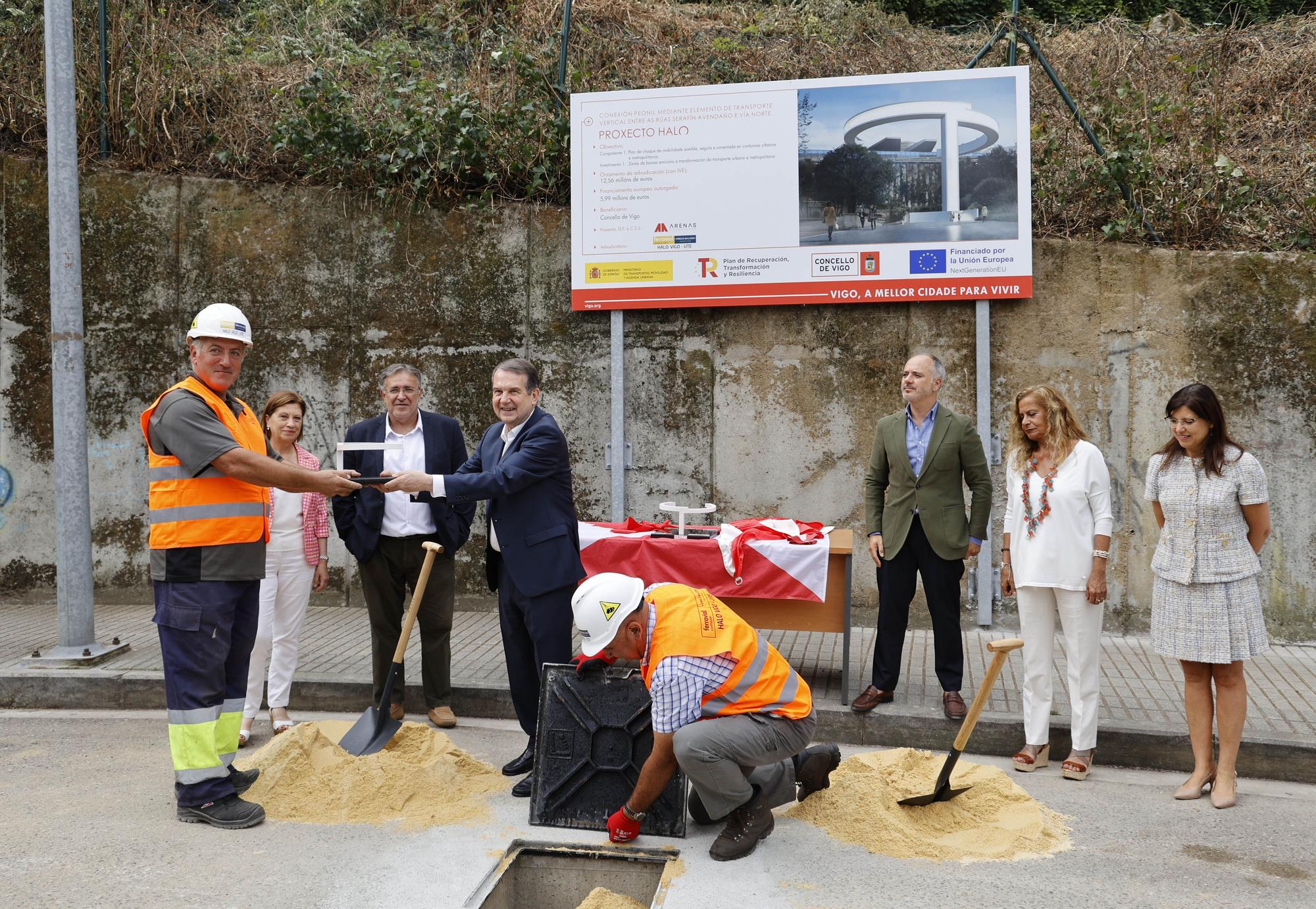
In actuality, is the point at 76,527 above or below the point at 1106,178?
below

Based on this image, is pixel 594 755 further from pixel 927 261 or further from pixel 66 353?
pixel 927 261

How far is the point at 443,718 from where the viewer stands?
5.87 m

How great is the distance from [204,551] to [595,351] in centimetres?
446

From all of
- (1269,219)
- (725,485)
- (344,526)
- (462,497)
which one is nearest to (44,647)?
(344,526)

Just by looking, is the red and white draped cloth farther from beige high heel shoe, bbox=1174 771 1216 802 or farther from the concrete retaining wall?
the concrete retaining wall

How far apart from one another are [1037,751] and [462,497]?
3.12m

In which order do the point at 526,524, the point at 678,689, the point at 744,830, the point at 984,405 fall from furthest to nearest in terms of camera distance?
the point at 984,405 < the point at 526,524 < the point at 744,830 < the point at 678,689

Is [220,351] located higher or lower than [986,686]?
higher

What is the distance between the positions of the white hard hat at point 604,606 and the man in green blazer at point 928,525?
2.29m

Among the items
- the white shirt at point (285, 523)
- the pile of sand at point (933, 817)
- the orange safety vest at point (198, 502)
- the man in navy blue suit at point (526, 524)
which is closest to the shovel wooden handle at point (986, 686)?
the pile of sand at point (933, 817)

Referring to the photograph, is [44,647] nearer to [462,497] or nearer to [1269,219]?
[462,497]

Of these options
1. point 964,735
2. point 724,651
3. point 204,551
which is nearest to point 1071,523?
point 964,735

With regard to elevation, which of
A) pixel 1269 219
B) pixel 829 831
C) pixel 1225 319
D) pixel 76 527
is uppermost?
pixel 1269 219

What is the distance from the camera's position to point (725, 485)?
27.3 feet
